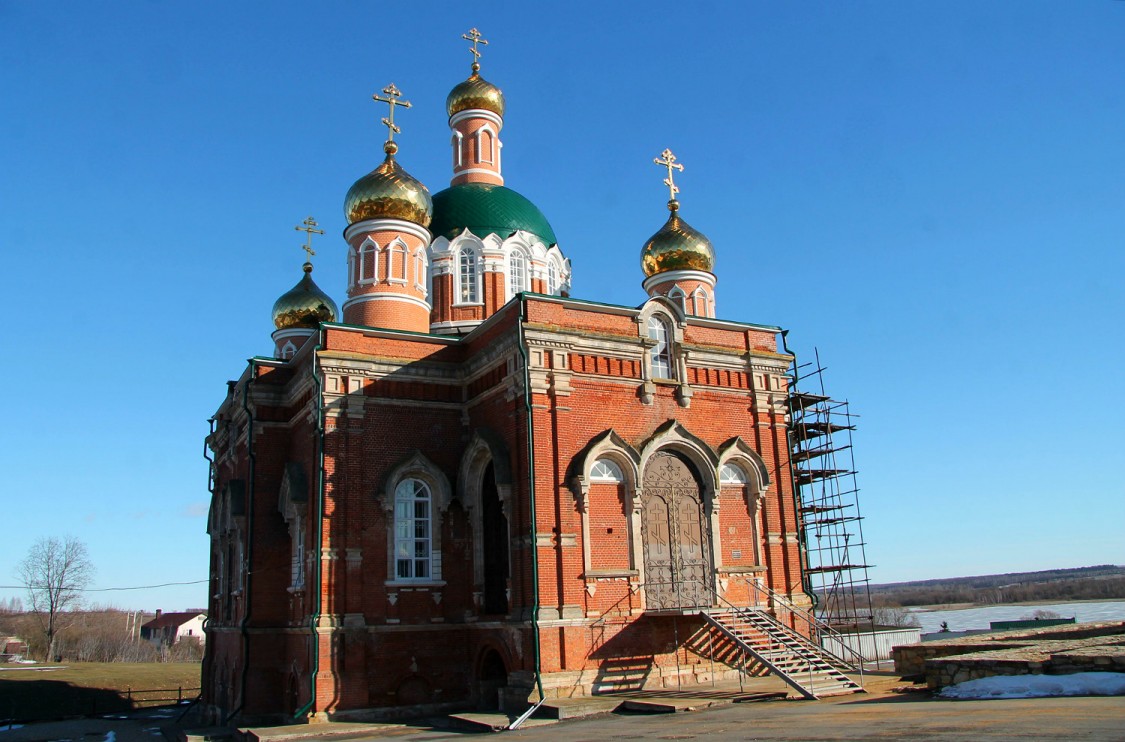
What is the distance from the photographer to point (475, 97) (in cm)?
2542

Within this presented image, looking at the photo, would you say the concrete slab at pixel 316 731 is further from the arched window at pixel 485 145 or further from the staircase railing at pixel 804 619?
the arched window at pixel 485 145

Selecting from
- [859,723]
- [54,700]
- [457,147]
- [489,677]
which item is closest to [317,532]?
[489,677]

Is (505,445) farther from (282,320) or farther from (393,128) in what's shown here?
(282,320)

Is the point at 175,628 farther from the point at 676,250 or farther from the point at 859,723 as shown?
the point at 859,723

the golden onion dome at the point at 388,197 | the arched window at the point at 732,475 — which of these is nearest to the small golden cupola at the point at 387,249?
the golden onion dome at the point at 388,197

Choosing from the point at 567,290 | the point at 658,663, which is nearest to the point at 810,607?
the point at 658,663

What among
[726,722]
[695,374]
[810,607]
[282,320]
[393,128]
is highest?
[393,128]

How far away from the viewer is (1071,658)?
11719mm

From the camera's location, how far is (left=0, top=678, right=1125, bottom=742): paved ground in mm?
8255

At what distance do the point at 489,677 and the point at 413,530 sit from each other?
3.03 metres

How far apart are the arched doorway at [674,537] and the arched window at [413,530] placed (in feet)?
13.5

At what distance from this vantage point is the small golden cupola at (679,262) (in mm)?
24125

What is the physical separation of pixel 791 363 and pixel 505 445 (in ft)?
21.2

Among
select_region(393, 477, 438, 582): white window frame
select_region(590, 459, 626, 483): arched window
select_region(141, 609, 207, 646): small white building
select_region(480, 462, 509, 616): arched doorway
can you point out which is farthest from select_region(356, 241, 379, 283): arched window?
select_region(141, 609, 207, 646): small white building
